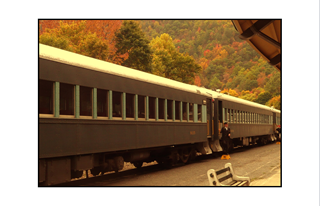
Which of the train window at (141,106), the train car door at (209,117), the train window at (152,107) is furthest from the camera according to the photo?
the train car door at (209,117)

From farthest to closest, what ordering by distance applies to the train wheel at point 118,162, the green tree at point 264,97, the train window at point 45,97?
the green tree at point 264,97
the train wheel at point 118,162
the train window at point 45,97

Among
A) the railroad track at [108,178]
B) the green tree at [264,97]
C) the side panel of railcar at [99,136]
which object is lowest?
the railroad track at [108,178]

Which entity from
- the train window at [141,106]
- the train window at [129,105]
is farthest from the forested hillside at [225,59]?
the train window at [129,105]

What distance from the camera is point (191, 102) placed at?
15891mm

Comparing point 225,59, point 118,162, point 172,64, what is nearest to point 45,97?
point 118,162

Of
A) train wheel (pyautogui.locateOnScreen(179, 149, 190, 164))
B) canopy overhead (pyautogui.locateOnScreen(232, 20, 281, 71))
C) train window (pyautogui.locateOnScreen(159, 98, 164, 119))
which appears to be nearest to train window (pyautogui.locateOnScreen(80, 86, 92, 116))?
canopy overhead (pyautogui.locateOnScreen(232, 20, 281, 71))

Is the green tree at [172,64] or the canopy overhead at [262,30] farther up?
the green tree at [172,64]

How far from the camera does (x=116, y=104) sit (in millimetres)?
10250

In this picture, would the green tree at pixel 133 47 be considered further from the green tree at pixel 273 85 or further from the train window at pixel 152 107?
the green tree at pixel 273 85

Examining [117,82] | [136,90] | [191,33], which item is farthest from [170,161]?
[191,33]

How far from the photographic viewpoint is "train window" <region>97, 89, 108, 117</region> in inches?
372

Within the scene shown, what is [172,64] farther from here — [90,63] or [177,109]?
[90,63]

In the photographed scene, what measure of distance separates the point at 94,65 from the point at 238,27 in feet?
11.5

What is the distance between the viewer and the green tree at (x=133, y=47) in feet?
138
